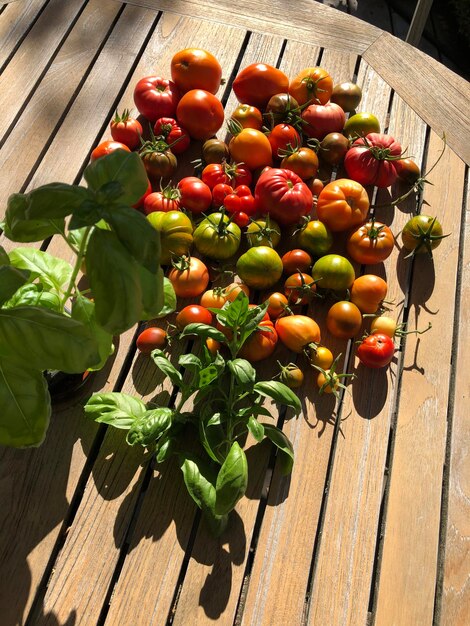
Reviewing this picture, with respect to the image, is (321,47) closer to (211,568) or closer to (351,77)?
(351,77)

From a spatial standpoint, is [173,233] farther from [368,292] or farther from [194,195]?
[368,292]

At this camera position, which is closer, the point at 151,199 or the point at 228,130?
the point at 151,199

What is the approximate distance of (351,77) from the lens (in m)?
1.93

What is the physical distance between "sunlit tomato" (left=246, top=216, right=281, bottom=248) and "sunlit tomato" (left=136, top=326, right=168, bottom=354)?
33 centimetres

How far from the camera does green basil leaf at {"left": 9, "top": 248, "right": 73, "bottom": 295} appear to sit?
1.19 metres

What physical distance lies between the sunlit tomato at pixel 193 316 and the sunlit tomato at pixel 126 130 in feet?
1.80

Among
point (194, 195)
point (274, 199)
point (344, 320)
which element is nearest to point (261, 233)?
point (274, 199)

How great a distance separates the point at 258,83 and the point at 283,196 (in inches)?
16.9

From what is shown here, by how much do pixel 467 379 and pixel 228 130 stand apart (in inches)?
37.2

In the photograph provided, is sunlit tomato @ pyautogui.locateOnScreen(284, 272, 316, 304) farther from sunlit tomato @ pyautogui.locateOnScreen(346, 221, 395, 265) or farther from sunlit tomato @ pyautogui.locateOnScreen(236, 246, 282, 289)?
sunlit tomato @ pyautogui.locateOnScreen(346, 221, 395, 265)

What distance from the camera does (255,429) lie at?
1203 mm

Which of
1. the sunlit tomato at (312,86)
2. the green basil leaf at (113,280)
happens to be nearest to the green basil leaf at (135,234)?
the green basil leaf at (113,280)

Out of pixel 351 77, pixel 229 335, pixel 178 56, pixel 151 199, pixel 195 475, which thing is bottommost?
pixel 195 475

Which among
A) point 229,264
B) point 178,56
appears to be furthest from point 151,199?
point 178,56
